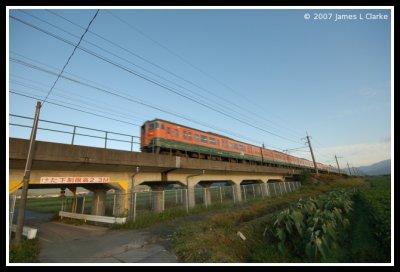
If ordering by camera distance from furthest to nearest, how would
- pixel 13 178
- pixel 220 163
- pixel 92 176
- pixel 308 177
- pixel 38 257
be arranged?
pixel 308 177, pixel 220 163, pixel 92 176, pixel 13 178, pixel 38 257

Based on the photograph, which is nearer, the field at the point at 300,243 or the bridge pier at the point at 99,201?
the field at the point at 300,243

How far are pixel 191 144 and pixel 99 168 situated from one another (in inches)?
399

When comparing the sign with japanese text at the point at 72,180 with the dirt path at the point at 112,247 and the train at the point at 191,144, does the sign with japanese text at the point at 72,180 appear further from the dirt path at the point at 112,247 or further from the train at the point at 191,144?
the train at the point at 191,144

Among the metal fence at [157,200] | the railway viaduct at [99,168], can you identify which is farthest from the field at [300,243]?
the railway viaduct at [99,168]

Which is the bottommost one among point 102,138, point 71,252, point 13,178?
point 71,252

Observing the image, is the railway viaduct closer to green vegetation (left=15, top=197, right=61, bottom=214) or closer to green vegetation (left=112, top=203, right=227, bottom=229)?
green vegetation (left=112, top=203, right=227, bottom=229)

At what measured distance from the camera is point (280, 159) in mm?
40031

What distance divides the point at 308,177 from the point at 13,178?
38.2m

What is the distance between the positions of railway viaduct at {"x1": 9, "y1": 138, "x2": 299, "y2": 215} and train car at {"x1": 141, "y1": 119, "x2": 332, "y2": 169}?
244 centimetres

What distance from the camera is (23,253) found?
7176 mm

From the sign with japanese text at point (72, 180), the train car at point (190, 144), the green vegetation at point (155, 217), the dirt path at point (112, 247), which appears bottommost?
the dirt path at point (112, 247)

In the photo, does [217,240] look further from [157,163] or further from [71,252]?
[157,163]

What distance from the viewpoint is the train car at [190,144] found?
61.0 feet
